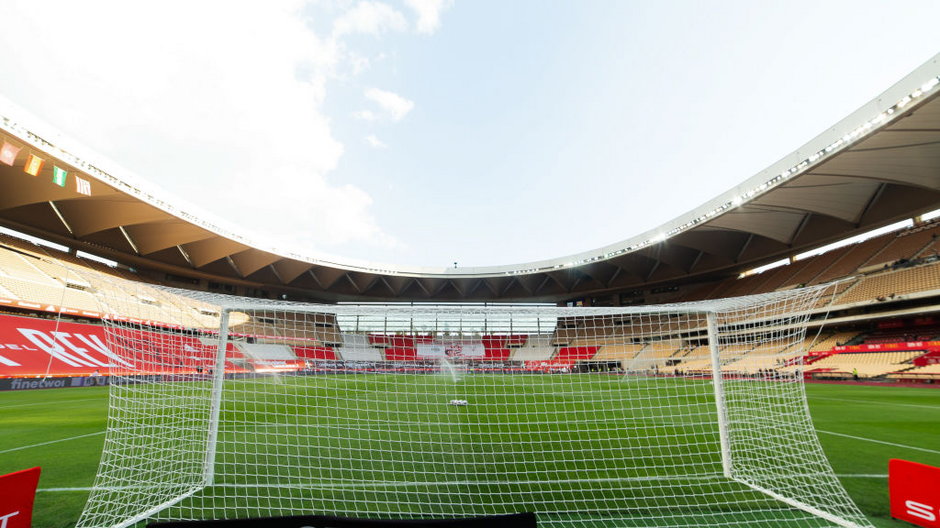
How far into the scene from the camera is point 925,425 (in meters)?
6.55

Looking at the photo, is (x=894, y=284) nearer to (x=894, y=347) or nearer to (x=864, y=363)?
(x=894, y=347)

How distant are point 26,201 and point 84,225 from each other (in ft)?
11.2

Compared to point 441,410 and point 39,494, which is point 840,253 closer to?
point 441,410

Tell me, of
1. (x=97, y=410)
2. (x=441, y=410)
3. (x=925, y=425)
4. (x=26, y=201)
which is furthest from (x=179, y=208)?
(x=925, y=425)

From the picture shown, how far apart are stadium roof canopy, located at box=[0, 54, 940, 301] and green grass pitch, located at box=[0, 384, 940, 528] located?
8.01 metres

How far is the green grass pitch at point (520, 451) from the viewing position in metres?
3.20

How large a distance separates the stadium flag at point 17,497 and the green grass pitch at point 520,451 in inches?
17.7

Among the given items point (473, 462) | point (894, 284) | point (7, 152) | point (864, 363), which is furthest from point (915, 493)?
point (894, 284)

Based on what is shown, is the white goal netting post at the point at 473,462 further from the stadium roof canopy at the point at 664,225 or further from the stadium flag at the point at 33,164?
the stadium roof canopy at the point at 664,225

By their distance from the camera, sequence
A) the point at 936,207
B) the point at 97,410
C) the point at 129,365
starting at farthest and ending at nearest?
the point at 936,207 < the point at 97,410 < the point at 129,365

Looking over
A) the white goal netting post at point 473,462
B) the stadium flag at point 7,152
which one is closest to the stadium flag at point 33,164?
the stadium flag at point 7,152

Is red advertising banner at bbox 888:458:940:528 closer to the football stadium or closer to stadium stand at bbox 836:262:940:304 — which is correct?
the football stadium

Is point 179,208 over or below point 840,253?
over

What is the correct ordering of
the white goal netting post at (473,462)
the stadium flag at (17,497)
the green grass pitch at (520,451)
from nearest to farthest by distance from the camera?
the stadium flag at (17,497), the white goal netting post at (473,462), the green grass pitch at (520,451)
